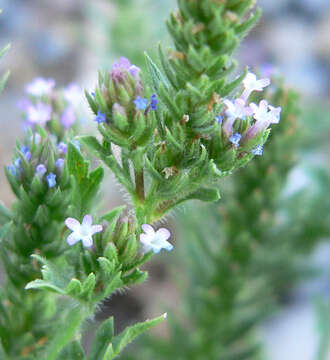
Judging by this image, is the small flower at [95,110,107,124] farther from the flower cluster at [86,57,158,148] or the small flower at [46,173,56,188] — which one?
the small flower at [46,173,56,188]

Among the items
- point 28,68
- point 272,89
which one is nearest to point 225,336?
point 272,89

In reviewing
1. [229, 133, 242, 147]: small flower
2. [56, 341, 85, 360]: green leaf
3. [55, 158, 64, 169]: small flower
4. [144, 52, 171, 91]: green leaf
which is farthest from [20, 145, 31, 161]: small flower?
[229, 133, 242, 147]: small flower

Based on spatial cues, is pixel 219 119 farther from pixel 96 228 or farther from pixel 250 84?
pixel 96 228

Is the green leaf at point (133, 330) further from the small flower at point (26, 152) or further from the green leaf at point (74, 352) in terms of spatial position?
the small flower at point (26, 152)

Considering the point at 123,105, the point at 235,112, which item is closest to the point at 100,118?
the point at 123,105

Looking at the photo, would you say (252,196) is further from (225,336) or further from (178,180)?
(178,180)

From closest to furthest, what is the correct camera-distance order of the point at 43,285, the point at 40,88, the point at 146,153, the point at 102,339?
the point at 43,285, the point at 146,153, the point at 102,339, the point at 40,88
